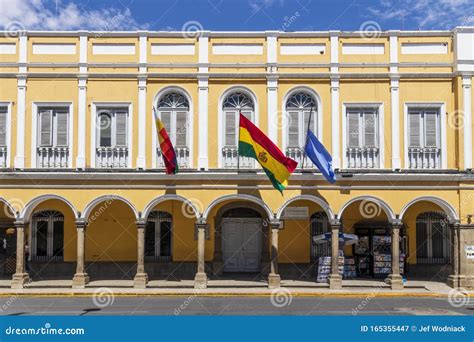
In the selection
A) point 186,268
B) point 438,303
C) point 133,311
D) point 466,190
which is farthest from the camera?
point 186,268

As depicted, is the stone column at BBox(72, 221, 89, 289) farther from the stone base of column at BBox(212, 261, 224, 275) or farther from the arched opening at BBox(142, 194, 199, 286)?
the stone base of column at BBox(212, 261, 224, 275)

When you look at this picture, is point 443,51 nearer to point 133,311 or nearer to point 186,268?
point 186,268

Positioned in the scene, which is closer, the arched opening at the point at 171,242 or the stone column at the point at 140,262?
the stone column at the point at 140,262

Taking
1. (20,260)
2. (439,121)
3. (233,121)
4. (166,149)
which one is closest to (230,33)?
(233,121)

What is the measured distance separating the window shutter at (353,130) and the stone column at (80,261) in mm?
9934

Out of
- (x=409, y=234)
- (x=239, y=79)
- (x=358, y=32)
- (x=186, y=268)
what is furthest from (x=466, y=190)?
(x=186, y=268)

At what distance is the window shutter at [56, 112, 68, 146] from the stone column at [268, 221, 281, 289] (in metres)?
8.10

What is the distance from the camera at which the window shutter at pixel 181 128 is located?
21.9m

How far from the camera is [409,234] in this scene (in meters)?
23.5

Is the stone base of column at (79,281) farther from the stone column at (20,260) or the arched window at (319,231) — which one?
the arched window at (319,231)

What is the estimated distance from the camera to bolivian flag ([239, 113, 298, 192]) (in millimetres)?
19609

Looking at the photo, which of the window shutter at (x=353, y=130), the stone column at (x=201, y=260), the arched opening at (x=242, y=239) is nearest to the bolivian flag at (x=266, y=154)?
the window shutter at (x=353, y=130)

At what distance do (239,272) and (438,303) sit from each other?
7.89m

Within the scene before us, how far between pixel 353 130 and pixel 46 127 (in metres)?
11.1
